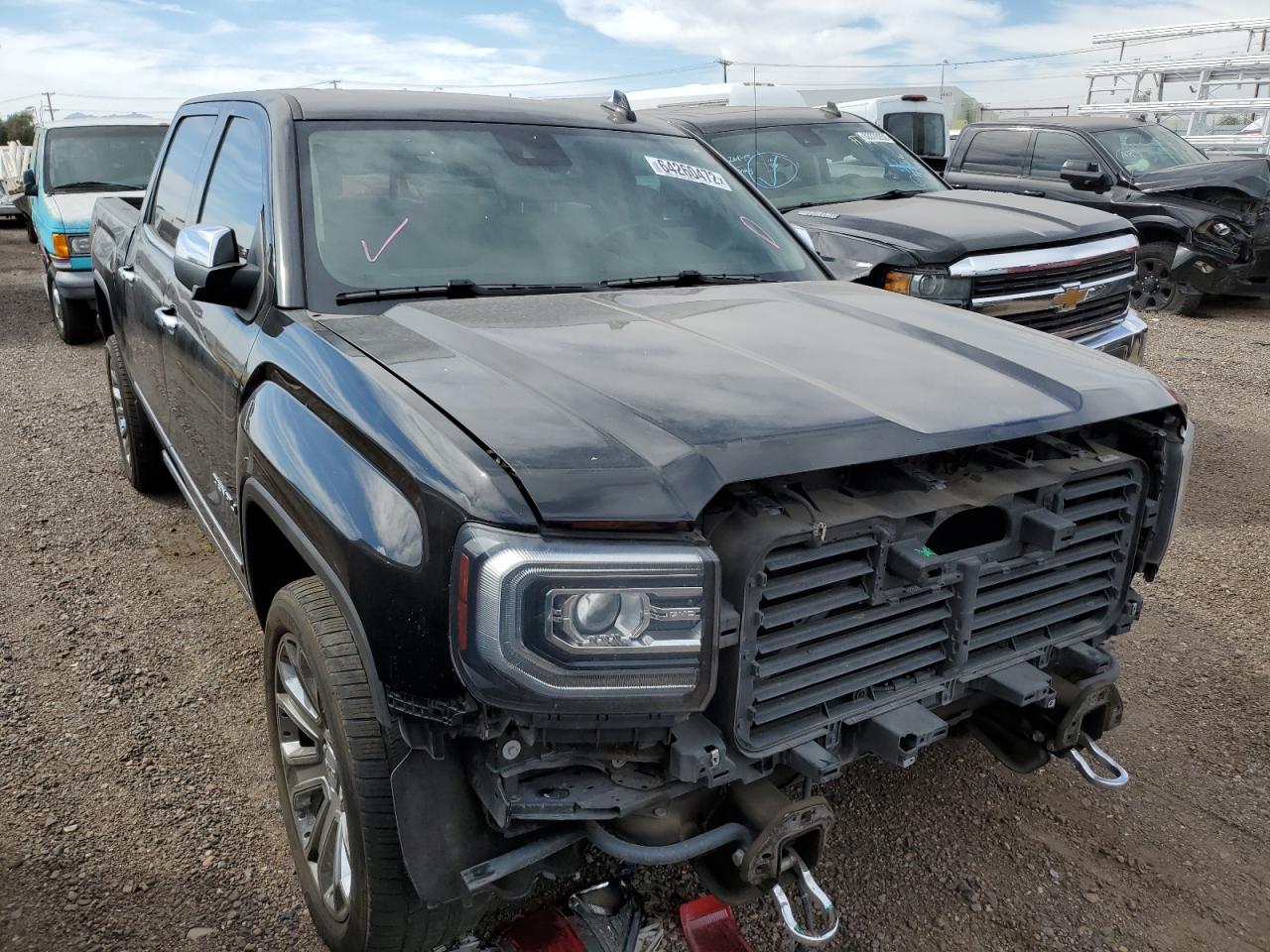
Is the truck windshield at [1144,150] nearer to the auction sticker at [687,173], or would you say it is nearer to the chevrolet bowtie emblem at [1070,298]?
the chevrolet bowtie emblem at [1070,298]

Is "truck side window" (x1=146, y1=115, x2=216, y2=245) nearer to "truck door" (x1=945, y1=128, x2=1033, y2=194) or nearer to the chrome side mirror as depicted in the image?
the chrome side mirror

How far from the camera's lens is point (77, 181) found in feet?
31.1

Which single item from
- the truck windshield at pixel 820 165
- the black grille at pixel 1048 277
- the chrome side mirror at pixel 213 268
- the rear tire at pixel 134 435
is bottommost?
the rear tire at pixel 134 435

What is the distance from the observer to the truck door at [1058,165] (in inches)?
405

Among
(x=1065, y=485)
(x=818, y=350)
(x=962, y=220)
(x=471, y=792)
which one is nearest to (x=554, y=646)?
(x=471, y=792)

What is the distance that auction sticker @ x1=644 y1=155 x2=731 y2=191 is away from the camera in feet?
11.4

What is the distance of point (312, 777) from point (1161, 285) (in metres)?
10.5

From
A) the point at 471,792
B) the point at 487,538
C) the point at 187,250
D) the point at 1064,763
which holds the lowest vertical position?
the point at 1064,763

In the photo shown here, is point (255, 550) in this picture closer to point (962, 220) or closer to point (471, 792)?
point (471, 792)

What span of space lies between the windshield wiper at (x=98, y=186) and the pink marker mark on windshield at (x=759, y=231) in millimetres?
7879

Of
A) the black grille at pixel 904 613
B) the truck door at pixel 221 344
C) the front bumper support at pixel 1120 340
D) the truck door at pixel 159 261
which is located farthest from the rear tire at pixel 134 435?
the front bumper support at pixel 1120 340

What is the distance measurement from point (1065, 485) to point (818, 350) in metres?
0.64

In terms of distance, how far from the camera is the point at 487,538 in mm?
1629

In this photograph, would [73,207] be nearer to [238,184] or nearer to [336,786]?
[238,184]
